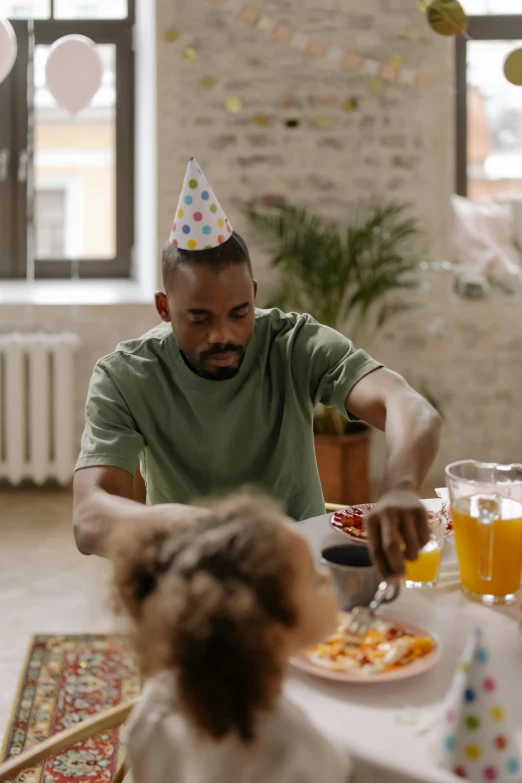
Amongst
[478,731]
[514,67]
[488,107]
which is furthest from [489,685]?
[488,107]

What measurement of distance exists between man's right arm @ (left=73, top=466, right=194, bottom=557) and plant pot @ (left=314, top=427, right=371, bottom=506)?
91.0 inches

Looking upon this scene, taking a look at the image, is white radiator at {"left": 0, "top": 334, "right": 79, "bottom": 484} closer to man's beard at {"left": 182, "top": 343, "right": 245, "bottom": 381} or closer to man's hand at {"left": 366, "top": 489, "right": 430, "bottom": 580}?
man's beard at {"left": 182, "top": 343, "right": 245, "bottom": 381}

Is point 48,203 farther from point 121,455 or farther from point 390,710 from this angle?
point 390,710

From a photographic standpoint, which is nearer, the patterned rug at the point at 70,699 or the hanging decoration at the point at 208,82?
the patterned rug at the point at 70,699

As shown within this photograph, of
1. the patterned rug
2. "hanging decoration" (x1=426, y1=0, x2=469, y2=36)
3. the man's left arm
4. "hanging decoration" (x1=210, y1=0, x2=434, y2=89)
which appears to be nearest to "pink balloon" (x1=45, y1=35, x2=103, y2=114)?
"hanging decoration" (x1=210, y1=0, x2=434, y2=89)

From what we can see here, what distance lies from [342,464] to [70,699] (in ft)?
5.49

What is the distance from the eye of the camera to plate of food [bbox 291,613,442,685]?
3.12 feet

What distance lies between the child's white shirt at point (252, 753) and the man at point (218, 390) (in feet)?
2.08

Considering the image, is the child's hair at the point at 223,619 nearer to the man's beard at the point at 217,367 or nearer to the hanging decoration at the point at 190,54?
the man's beard at the point at 217,367

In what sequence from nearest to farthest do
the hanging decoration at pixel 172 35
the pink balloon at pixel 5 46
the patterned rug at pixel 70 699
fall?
the patterned rug at pixel 70 699
the pink balloon at pixel 5 46
the hanging decoration at pixel 172 35

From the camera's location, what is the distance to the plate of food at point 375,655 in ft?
3.12

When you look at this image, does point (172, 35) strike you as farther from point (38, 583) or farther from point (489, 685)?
point (489, 685)

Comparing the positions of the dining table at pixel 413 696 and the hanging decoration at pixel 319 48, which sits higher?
the hanging decoration at pixel 319 48

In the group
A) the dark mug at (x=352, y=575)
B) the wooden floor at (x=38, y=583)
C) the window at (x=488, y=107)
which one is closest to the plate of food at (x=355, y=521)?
the dark mug at (x=352, y=575)
